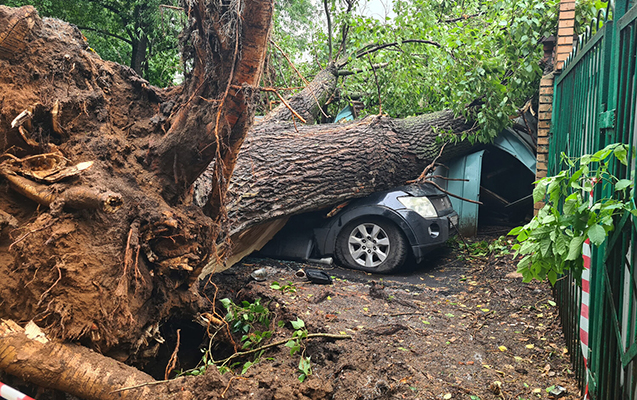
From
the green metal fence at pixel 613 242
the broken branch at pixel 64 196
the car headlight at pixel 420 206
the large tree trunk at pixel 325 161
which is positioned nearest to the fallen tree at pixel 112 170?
the broken branch at pixel 64 196

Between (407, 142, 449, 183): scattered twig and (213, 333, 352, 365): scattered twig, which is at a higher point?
(407, 142, 449, 183): scattered twig

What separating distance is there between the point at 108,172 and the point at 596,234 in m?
2.94

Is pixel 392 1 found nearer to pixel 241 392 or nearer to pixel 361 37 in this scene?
pixel 361 37

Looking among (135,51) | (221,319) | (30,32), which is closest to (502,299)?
(221,319)

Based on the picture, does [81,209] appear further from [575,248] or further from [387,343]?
[575,248]

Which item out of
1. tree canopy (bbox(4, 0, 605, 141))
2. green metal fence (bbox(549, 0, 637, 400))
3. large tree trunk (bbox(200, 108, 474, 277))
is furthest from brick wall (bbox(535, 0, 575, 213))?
green metal fence (bbox(549, 0, 637, 400))

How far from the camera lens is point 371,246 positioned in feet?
20.6

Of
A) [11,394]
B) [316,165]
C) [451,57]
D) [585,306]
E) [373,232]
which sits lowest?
[11,394]

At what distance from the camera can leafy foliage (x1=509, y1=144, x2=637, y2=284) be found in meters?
1.74

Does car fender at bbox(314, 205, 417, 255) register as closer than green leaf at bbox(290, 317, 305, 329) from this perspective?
No

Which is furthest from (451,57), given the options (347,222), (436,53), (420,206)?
(347,222)

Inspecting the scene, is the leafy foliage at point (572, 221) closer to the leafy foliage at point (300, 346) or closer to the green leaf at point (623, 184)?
the green leaf at point (623, 184)

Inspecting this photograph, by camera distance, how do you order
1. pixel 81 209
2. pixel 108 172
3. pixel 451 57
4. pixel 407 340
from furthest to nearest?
pixel 451 57 → pixel 407 340 → pixel 108 172 → pixel 81 209

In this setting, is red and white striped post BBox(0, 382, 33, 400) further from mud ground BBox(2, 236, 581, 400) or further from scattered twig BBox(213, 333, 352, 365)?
scattered twig BBox(213, 333, 352, 365)
